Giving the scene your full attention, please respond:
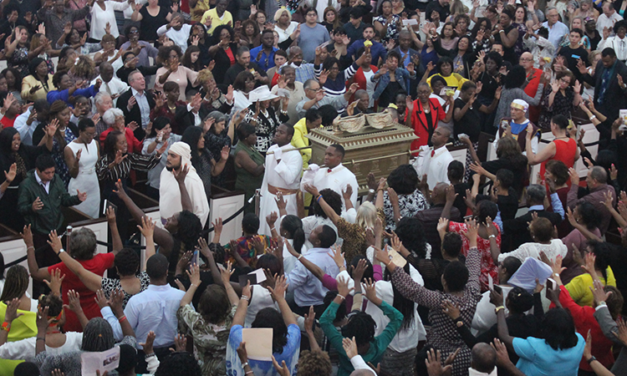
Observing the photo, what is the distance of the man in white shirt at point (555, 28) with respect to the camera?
14.5 m

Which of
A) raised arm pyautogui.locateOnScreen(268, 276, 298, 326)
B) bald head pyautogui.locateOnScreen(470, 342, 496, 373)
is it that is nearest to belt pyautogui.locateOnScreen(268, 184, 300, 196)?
raised arm pyautogui.locateOnScreen(268, 276, 298, 326)

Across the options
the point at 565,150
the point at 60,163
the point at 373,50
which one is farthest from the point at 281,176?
the point at 373,50

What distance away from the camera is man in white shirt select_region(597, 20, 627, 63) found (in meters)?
13.8

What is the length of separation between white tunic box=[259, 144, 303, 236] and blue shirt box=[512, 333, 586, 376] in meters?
3.75

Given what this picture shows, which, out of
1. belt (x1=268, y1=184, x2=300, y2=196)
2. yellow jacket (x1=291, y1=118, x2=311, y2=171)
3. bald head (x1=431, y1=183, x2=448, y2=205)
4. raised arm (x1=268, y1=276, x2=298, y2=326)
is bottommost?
belt (x1=268, y1=184, x2=300, y2=196)

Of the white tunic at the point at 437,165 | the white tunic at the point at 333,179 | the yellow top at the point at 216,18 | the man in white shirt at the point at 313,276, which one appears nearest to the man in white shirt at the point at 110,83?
the white tunic at the point at 333,179

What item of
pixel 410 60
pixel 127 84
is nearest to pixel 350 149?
pixel 127 84

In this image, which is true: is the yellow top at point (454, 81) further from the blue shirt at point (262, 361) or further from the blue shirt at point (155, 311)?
the blue shirt at point (262, 361)

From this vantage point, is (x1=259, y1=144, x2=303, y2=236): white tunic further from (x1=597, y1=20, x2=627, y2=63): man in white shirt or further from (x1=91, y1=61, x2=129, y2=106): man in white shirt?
(x1=597, y1=20, x2=627, y2=63): man in white shirt

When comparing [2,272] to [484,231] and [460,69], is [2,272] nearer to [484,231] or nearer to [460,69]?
[484,231]

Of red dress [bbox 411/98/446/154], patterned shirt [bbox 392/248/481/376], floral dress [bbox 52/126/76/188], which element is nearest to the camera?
patterned shirt [bbox 392/248/481/376]

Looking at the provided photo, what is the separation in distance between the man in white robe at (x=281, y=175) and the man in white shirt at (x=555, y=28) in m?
7.78

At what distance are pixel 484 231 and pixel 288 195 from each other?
2.45 metres

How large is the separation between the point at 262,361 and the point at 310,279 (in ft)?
4.70
